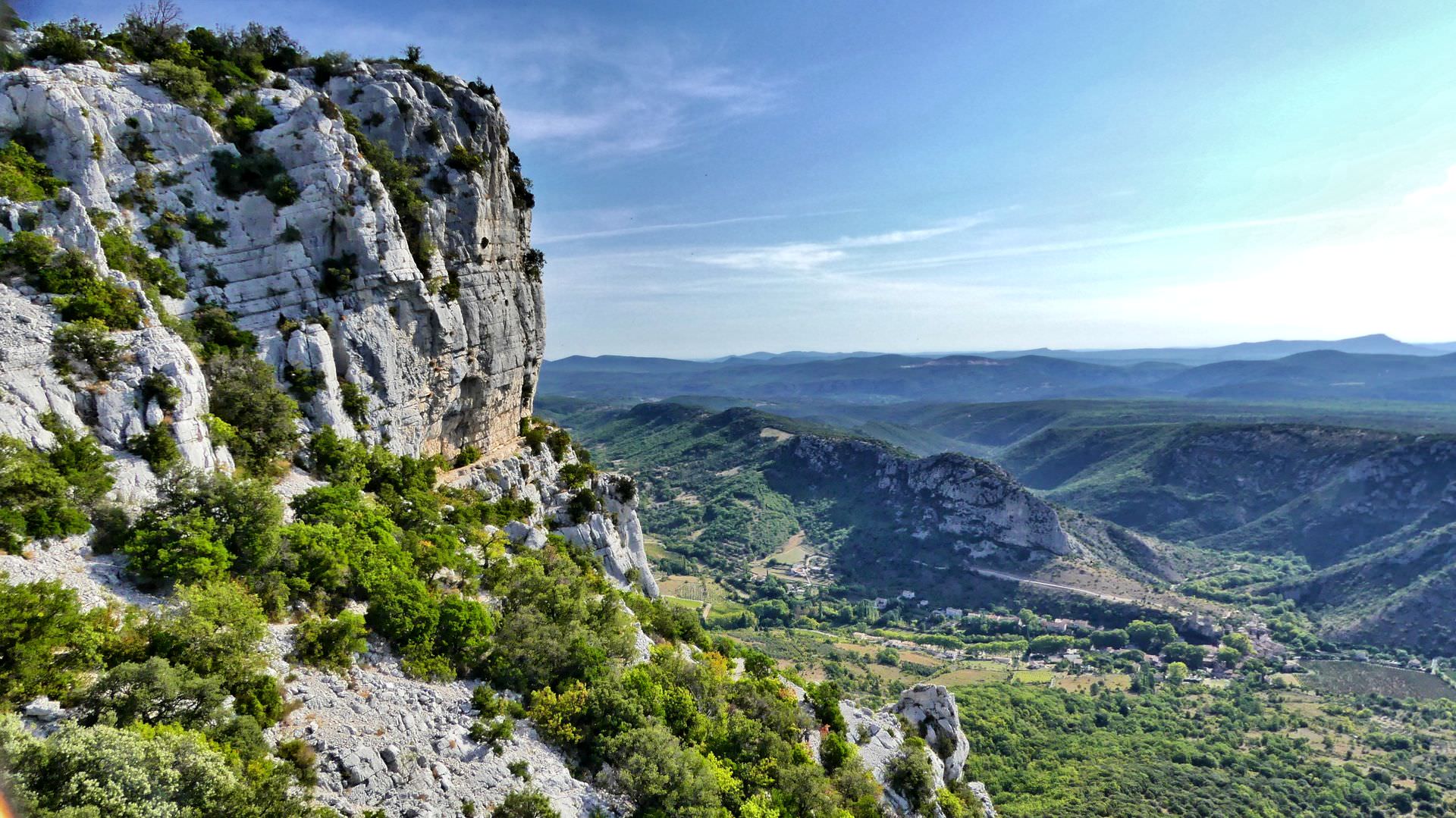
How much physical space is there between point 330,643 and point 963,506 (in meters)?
161

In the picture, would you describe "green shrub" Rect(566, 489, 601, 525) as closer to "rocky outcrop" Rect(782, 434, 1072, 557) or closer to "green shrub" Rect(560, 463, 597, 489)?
"green shrub" Rect(560, 463, 597, 489)

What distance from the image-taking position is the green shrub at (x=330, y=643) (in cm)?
1747

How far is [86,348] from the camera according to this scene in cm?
1942

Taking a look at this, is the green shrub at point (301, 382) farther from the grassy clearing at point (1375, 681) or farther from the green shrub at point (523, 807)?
the grassy clearing at point (1375, 681)

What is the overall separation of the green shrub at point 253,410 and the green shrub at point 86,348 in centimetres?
409

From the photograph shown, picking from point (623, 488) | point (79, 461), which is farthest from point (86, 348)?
point (623, 488)

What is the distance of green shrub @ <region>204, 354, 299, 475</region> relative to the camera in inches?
936

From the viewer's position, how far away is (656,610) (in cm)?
3762

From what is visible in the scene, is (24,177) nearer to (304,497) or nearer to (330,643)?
(304,497)

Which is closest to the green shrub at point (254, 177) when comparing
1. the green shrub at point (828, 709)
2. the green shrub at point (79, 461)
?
the green shrub at point (79, 461)

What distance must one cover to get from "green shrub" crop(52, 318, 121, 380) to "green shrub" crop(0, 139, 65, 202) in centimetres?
622

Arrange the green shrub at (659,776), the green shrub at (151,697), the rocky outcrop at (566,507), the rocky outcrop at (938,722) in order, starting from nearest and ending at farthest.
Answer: the green shrub at (151,697) < the green shrub at (659,776) < the rocky outcrop at (566,507) < the rocky outcrop at (938,722)

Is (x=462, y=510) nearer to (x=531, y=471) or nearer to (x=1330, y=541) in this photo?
(x=531, y=471)

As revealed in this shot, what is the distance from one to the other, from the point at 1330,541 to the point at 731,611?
158802mm
